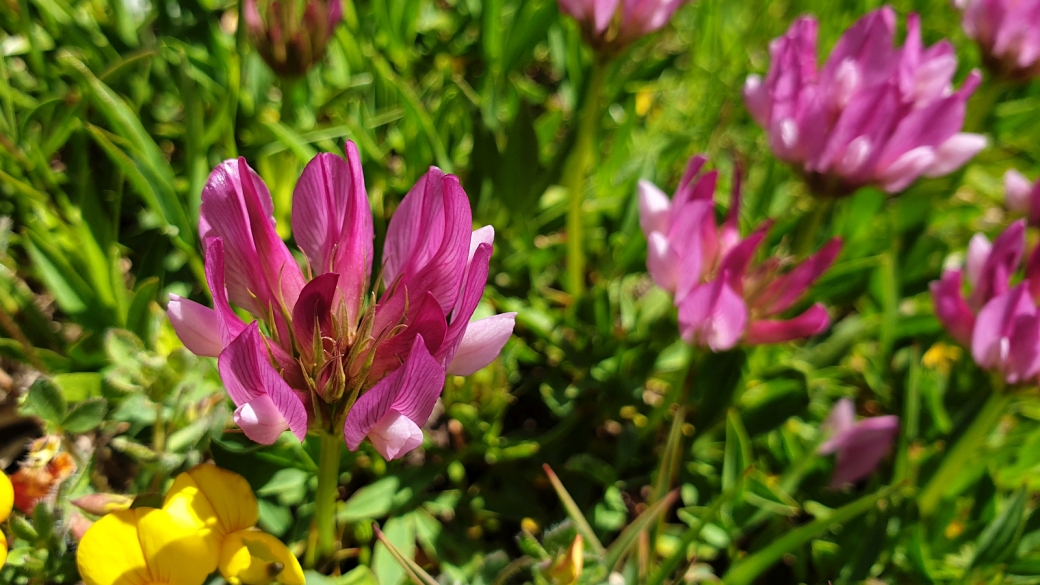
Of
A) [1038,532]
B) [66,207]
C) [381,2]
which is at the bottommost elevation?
[1038,532]

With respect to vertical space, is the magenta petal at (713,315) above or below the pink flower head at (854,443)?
above

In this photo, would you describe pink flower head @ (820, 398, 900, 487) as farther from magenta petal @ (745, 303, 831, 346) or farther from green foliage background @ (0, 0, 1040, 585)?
magenta petal @ (745, 303, 831, 346)

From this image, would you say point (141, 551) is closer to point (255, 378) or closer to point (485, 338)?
point (255, 378)

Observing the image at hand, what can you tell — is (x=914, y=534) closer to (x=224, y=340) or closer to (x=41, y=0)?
(x=224, y=340)

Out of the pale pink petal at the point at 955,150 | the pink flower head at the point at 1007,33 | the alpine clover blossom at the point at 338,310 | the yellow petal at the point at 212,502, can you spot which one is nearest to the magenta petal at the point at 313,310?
the alpine clover blossom at the point at 338,310

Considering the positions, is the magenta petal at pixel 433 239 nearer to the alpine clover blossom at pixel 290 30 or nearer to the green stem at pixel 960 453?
the alpine clover blossom at pixel 290 30

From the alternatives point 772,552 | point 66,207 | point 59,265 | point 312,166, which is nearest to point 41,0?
point 66,207
